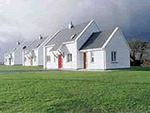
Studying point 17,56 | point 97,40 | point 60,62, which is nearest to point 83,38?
point 97,40

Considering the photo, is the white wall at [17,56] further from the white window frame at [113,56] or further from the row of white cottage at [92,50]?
the white window frame at [113,56]

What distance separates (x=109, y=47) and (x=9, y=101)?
18334 mm

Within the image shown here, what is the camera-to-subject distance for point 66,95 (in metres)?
7.38

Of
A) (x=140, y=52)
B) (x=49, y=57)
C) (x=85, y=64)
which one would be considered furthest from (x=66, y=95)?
(x=140, y=52)

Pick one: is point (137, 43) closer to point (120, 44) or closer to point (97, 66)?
point (120, 44)

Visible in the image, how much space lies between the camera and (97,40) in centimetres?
2512

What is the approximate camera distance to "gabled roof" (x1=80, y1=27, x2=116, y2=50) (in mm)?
24097

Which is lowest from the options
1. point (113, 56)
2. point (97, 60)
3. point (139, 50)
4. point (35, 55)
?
point (97, 60)

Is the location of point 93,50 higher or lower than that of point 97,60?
higher

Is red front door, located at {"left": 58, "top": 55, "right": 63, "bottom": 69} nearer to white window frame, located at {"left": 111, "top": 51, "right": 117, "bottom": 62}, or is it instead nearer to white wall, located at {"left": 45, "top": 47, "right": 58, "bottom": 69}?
white wall, located at {"left": 45, "top": 47, "right": 58, "bottom": 69}

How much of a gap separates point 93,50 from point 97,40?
A: 5.87 feet

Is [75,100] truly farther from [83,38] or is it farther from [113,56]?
[83,38]

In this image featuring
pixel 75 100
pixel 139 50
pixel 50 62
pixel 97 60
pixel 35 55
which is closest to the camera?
pixel 75 100

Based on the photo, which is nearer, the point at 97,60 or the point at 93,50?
the point at 97,60
